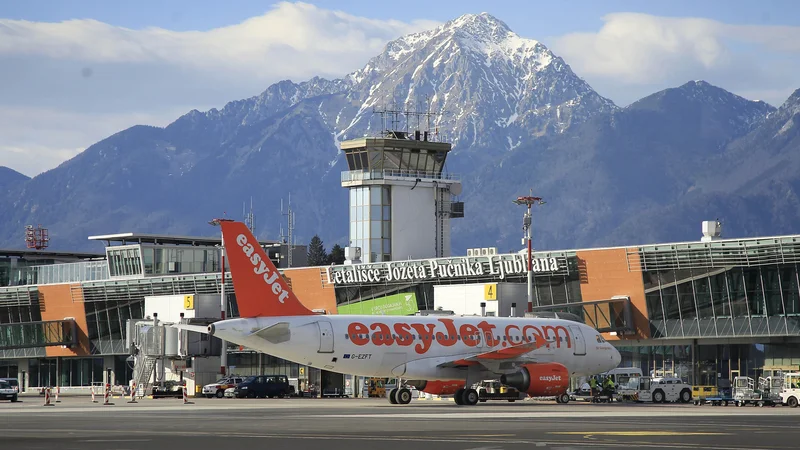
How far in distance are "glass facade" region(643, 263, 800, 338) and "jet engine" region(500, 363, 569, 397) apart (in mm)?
20972

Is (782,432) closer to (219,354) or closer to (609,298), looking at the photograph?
(609,298)

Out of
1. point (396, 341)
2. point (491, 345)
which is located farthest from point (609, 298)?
point (396, 341)

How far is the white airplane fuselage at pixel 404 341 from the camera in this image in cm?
5462

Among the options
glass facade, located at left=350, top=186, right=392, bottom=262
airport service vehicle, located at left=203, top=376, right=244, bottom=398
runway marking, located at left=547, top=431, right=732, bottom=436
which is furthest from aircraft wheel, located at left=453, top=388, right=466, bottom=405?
glass facade, located at left=350, top=186, right=392, bottom=262

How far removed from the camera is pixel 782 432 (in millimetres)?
34250

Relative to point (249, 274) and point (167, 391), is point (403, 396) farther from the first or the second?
point (167, 391)

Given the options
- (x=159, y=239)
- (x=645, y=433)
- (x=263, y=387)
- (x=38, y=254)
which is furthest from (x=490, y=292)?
(x=38, y=254)

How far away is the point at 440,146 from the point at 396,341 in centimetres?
6359

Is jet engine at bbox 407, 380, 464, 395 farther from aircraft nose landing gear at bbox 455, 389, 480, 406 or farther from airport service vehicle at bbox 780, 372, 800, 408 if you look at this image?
airport service vehicle at bbox 780, 372, 800, 408

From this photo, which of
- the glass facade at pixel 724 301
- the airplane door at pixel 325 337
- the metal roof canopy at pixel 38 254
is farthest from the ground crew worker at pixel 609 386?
the metal roof canopy at pixel 38 254

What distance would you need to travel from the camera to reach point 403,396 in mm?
60469

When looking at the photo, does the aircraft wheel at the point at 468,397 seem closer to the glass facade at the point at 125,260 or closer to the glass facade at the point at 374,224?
the glass facade at the point at 374,224


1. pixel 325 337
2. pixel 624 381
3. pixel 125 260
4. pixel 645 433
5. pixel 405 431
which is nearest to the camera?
pixel 645 433

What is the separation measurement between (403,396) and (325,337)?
22.2 feet
